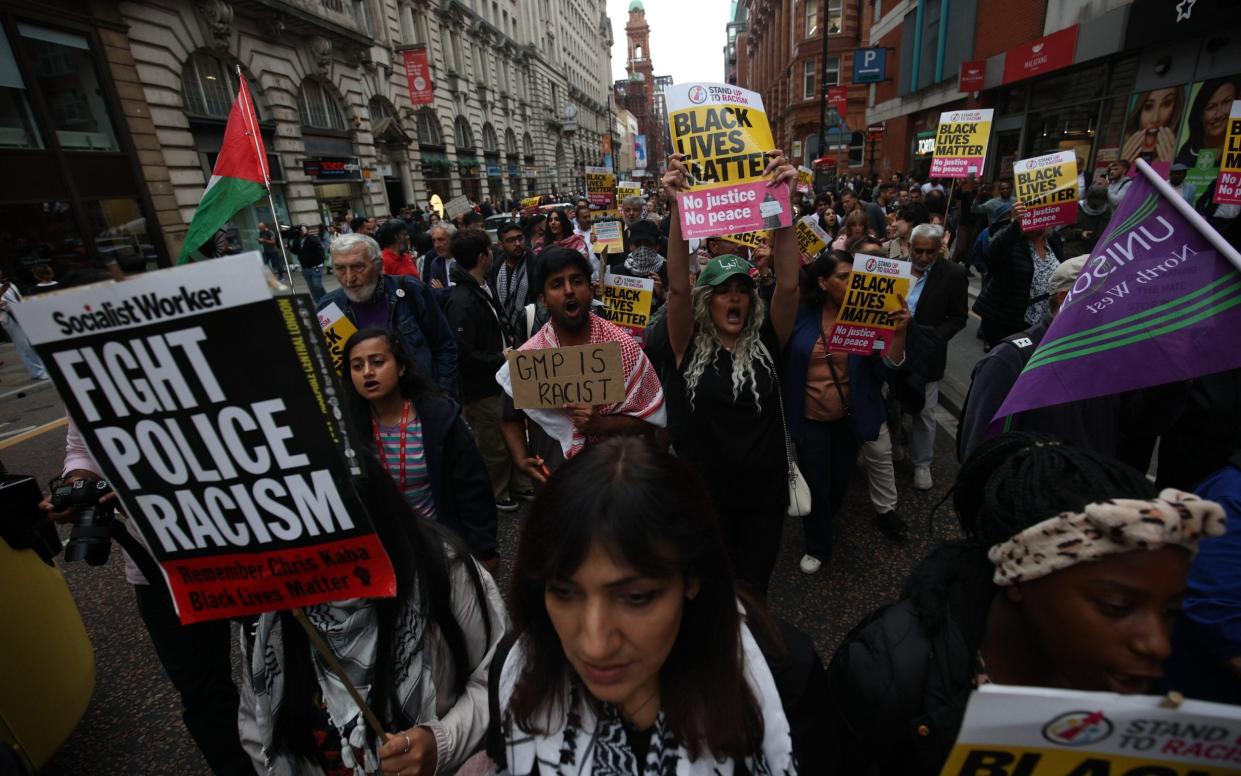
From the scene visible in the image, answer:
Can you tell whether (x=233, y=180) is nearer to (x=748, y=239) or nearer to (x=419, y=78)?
(x=748, y=239)

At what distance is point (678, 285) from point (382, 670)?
196 cm

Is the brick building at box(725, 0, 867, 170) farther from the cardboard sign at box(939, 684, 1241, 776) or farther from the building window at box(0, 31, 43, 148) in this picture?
the cardboard sign at box(939, 684, 1241, 776)

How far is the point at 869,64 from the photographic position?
22344mm

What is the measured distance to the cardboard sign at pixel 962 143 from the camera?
23.7 feet

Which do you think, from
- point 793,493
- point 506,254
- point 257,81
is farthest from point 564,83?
point 793,493

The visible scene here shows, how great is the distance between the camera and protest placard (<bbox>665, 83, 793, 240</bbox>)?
9.73ft

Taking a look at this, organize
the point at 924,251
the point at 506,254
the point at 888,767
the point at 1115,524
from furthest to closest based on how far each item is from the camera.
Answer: the point at 506,254 < the point at 924,251 < the point at 888,767 < the point at 1115,524

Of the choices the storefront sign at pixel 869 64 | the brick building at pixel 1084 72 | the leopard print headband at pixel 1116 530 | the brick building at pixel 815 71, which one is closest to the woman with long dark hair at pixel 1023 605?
the leopard print headband at pixel 1116 530

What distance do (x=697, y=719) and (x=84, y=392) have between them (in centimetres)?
142

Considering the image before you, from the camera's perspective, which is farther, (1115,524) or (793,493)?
(793,493)

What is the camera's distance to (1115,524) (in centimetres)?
105

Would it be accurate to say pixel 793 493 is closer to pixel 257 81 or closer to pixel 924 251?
pixel 924 251

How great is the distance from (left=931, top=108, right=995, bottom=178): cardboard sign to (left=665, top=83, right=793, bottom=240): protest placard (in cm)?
564

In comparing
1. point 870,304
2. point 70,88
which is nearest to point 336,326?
point 870,304
